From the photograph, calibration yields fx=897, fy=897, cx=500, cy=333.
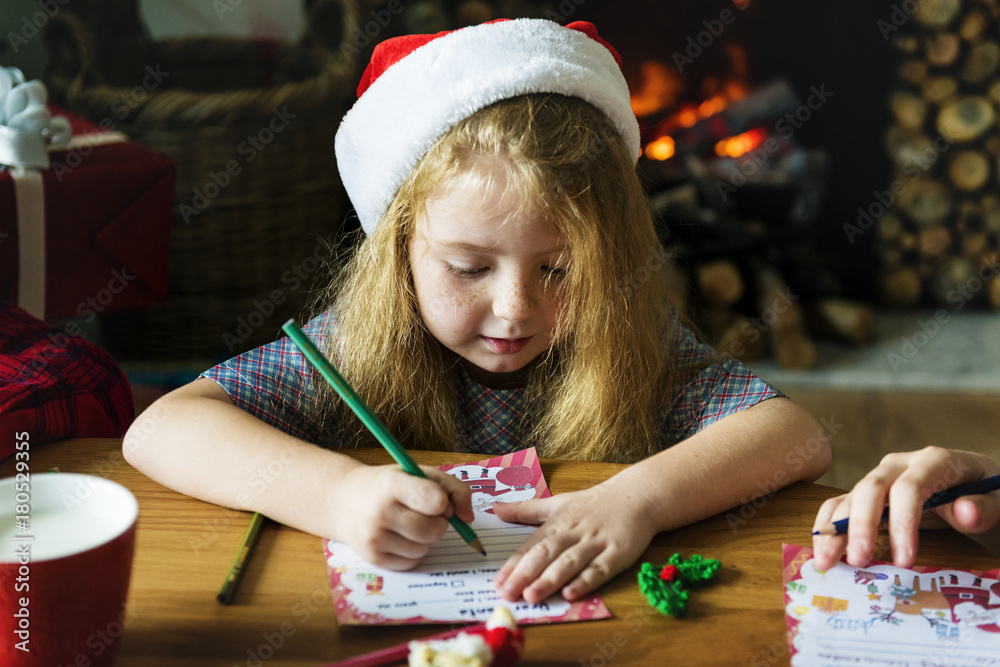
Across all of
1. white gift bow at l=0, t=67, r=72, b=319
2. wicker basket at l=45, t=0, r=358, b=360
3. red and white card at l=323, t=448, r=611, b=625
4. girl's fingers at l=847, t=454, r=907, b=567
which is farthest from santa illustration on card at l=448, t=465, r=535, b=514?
wicker basket at l=45, t=0, r=358, b=360

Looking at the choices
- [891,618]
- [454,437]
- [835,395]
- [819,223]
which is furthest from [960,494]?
[819,223]

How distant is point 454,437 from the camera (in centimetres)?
101

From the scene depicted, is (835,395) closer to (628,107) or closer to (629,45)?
(629,45)

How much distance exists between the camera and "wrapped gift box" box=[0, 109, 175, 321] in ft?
4.50

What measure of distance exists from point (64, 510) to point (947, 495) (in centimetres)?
62

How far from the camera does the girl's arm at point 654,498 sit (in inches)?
24.3

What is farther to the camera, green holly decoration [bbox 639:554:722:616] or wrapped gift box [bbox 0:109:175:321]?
wrapped gift box [bbox 0:109:175:321]

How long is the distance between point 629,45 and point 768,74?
0.39m

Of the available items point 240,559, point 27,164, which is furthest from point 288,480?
point 27,164

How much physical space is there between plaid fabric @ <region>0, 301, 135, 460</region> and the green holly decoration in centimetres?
52

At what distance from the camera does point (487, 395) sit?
3.42 feet

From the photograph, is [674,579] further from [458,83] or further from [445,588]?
[458,83]

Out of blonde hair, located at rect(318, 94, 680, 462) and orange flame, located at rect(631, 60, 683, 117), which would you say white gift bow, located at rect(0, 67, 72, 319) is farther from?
orange flame, located at rect(631, 60, 683, 117)

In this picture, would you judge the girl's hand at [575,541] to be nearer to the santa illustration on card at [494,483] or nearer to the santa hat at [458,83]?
the santa illustration on card at [494,483]
